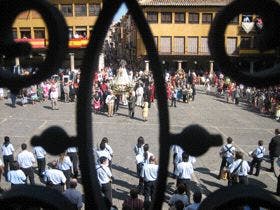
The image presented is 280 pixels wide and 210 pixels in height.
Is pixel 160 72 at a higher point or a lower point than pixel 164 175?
higher

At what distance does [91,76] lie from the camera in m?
2.12

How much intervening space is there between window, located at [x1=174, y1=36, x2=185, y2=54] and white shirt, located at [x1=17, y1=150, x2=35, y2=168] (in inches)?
1267

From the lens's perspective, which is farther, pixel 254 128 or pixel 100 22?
pixel 254 128

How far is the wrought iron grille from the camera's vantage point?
6.66ft

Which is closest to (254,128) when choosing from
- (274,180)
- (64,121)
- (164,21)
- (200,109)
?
(200,109)

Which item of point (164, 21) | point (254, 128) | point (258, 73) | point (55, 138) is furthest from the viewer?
point (164, 21)

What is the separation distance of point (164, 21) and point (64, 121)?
25.1 m

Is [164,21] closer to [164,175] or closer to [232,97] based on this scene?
[232,97]

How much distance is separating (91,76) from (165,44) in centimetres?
3841

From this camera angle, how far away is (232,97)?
23000 mm

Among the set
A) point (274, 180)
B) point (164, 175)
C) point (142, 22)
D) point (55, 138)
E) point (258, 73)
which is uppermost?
point (142, 22)

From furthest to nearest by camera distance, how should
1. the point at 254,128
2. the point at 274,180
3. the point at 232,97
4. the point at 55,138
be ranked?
the point at 232,97 → the point at 254,128 → the point at 274,180 → the point at 55,138

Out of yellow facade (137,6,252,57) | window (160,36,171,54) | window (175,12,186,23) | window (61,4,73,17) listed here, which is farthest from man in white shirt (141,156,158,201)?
window (61,4,73,17)

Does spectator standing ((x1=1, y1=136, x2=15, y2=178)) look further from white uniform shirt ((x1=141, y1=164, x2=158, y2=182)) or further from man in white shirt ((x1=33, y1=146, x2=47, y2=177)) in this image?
white uniform shirt ((x1=141, y1=164, x2=158, y2=182))
